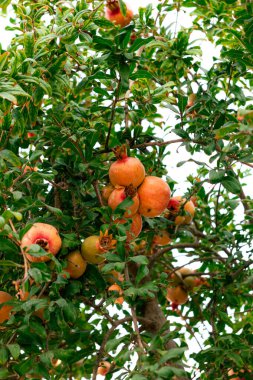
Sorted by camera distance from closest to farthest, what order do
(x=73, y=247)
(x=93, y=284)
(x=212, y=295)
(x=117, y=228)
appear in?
(x=117, y=228)
(x=73, y=247)
(x=93, y=284)
(x=212, y=295)

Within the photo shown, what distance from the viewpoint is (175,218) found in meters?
2.77

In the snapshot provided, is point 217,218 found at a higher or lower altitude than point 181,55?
lower

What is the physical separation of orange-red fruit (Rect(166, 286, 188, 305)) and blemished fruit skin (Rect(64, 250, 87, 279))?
115 centimetres

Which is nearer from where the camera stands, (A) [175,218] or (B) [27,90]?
(B) [27,90]

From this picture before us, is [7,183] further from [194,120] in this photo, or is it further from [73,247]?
[194,120]

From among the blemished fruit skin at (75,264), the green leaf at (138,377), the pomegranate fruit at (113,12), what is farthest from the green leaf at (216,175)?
the pomegranate fruit at (113,12)

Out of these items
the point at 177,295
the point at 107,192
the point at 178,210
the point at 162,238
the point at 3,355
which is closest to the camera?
the point at 3,355

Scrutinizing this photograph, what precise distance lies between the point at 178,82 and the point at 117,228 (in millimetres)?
899

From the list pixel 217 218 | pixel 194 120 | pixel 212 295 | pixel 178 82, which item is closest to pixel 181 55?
pixel 178 82

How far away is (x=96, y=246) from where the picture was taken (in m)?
2.00

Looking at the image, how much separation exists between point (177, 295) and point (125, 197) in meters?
1.19

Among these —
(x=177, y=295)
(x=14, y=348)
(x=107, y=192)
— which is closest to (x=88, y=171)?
(x=107, y=192)

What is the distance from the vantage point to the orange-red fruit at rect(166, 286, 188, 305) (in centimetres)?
311

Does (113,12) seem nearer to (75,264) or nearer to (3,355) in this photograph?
(75,264)
